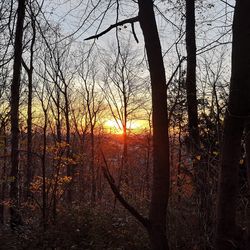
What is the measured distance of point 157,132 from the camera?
420cm

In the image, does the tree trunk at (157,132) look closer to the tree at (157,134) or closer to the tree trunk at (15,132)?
the tree at (157,134)

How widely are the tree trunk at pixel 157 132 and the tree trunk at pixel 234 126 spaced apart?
1.16 metres

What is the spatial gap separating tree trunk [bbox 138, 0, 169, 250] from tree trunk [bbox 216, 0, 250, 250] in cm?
116

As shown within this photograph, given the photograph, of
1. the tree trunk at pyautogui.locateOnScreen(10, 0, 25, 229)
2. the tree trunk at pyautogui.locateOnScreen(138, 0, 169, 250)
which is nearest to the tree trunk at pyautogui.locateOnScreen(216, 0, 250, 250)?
the tree trunk at pyautogui.locateOnScreen(138, 0, 169, 250)

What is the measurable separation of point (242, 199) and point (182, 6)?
4.78 meters

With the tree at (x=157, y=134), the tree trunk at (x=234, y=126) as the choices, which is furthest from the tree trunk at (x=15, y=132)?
the tree trunk at (x=234, y=126)

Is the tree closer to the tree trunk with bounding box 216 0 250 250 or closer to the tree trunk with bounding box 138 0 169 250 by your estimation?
the tree trunk with bounding box 138 0 169 250

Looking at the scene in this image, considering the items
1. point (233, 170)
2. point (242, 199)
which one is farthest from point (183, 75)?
point (233, 170)

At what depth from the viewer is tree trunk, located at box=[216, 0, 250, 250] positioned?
8.95ft

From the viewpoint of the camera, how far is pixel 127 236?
8.07 meters

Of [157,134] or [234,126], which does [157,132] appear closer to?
[157,134]

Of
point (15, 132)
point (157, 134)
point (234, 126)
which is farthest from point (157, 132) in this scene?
point (15, 132)

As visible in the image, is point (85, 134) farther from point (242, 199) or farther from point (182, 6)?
point (242, 199)

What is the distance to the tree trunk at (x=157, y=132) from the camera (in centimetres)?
416
